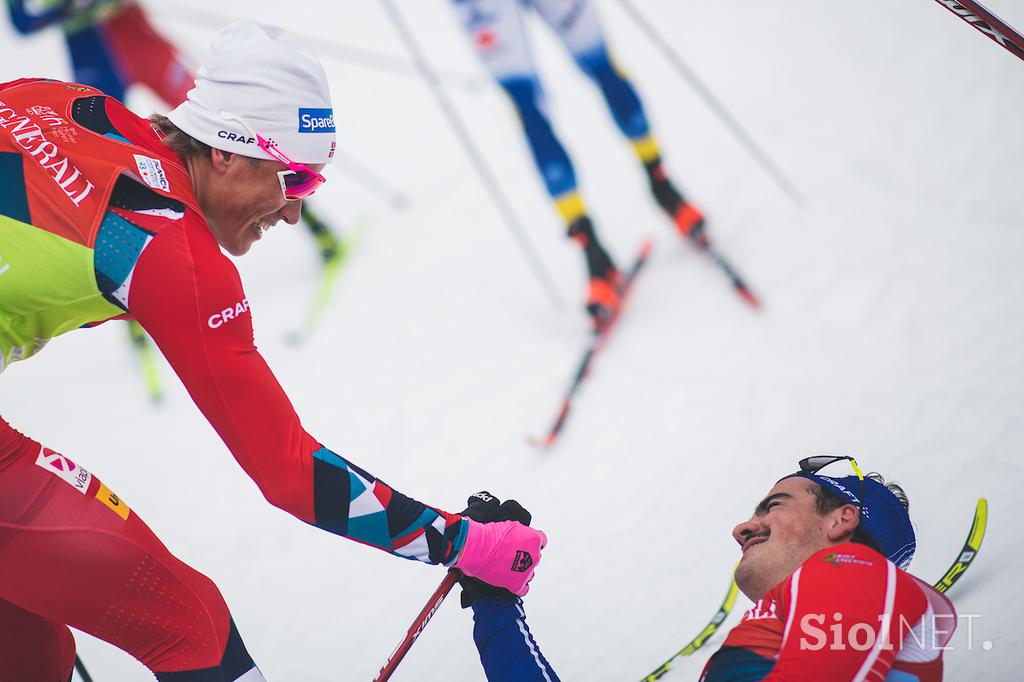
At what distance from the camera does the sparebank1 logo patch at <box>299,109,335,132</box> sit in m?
1.53

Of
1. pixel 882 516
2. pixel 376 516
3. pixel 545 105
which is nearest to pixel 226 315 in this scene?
pixel 376 516

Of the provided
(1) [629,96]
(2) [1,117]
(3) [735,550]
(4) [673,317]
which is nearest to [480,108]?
(1) [629,96]

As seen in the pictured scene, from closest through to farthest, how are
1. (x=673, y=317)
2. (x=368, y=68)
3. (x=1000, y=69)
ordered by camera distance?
(x=673, y=317)
(x=1000, y=69)
(x=368, y=68)

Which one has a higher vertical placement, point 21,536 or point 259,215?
point 259,215

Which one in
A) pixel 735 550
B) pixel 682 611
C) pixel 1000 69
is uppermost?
pixel 1000 69

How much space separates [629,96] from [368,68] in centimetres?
411

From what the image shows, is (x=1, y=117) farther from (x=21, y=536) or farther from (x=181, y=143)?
(x=21, y=536)

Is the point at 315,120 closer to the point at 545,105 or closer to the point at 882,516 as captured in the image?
the point at 882,516

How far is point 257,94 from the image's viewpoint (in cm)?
150

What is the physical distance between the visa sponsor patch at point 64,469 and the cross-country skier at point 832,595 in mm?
1122

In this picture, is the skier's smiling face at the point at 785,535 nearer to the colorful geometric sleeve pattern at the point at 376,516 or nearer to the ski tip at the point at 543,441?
the colorful geometric sleeve pattern at the point at 376,516

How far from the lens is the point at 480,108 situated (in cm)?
595

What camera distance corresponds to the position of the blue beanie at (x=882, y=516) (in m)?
1.58

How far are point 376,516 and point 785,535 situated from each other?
75 centimetres
